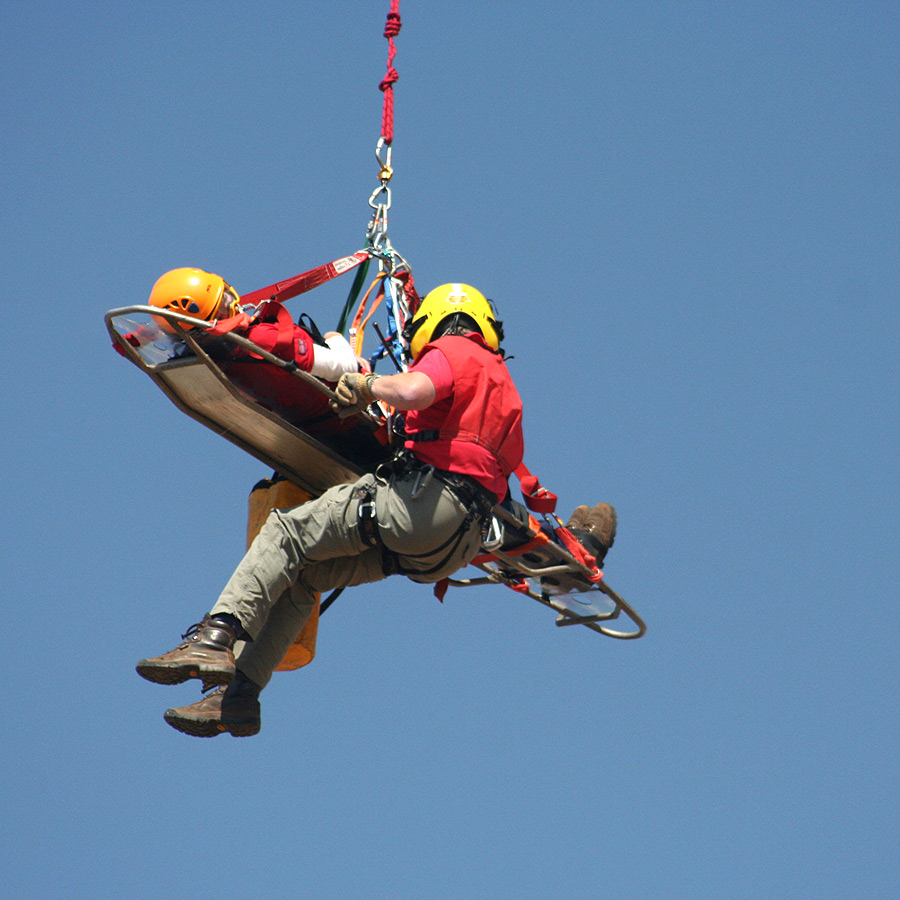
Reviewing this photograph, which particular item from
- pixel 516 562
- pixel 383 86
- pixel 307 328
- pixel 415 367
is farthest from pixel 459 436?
pixel 383 86

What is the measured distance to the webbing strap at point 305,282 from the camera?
30.7ft

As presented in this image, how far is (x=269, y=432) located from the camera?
9.43m

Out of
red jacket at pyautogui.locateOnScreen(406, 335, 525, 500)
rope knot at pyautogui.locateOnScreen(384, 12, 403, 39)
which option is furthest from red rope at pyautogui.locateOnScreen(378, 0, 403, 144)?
red jacket at pyautogui.locateOnScreen(406, 335, 525, 500)

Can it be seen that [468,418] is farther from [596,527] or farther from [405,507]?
[596,527]

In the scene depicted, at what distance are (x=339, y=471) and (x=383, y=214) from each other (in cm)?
161

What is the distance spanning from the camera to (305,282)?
9.73 m

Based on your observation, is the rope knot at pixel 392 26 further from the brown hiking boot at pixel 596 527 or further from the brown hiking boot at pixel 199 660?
the brown hiking boot at pixel 199 660

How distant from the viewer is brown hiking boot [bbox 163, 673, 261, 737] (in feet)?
29.9

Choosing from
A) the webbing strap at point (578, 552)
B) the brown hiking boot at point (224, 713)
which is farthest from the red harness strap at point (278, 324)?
the webbing strap at point (578, 552)

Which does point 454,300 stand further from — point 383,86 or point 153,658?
point 153,658

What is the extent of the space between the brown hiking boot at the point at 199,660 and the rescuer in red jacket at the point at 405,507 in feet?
0.07

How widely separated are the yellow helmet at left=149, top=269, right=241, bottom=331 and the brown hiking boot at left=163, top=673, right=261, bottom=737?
6.41ft

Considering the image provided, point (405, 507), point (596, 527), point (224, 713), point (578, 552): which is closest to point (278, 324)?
point (405, 507)

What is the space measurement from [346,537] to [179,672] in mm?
1198
